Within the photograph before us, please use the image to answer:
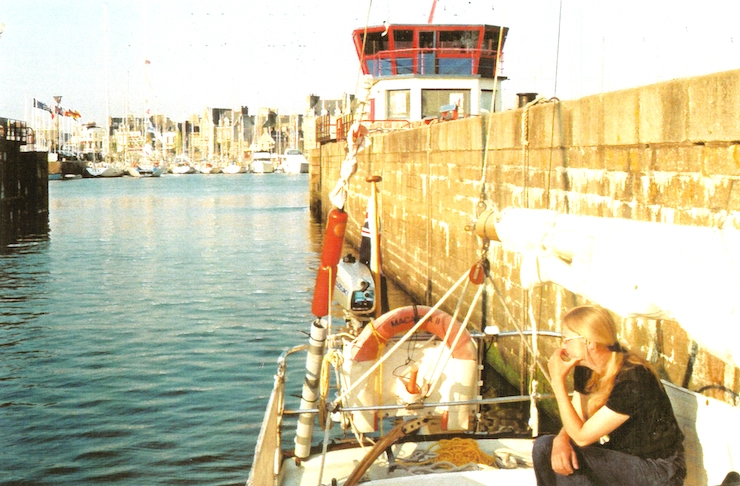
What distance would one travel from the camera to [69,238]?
3697cm

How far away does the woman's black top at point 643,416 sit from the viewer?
14.1 feet

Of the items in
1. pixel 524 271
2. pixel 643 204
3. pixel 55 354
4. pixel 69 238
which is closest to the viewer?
pixel 524 271

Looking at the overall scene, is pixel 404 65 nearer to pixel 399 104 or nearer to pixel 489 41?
pixel 399 104

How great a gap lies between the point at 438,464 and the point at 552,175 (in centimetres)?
470

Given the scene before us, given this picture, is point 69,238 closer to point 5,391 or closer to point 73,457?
point 5,391

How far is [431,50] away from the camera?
30.0 m

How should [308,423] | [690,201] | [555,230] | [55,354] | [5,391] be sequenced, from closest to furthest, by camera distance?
[555,230]
[308,423]
[690,201]
[5,391]
[55,354]

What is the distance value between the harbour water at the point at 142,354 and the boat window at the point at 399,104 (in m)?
5.52

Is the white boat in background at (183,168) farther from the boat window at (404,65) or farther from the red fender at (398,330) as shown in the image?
the red fender at (398,330)

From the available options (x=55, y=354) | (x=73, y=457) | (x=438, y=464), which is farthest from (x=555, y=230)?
(x=55, y=354)

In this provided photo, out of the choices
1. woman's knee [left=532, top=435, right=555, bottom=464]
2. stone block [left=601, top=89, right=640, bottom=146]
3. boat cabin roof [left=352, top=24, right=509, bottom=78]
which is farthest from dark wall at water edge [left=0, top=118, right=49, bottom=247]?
woman's knee [left=532, top=435, right=555, bottom=464]

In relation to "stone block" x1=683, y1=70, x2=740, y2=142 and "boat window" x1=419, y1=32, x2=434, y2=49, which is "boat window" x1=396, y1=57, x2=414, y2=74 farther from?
"stone block" x1=683, y1=70, x2=740, y2=142

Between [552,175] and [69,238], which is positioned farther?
[69,238]

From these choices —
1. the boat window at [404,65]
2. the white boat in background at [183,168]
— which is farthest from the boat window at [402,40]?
the white boat in background at [183,168]
